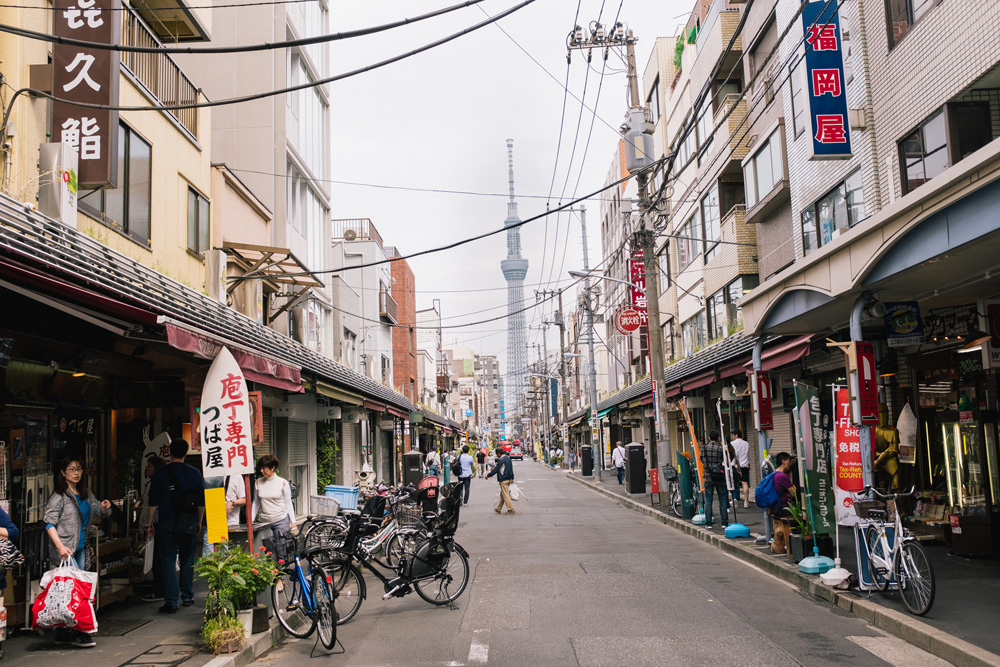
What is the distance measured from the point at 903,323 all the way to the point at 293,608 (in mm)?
8896

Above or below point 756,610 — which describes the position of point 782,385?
above

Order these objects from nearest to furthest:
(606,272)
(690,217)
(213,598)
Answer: (213,598) < (690,217) < (606,272)

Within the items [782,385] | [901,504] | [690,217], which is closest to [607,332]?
[690,217]

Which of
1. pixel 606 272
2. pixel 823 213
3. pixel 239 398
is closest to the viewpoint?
pixel 239 398

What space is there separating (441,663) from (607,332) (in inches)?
2240

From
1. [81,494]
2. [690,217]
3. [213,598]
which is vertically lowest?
[213,598]

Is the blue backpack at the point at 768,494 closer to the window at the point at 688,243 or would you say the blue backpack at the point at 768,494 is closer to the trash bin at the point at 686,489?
the trash bin at the point at 686,489

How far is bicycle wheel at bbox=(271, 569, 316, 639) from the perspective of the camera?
8875mm

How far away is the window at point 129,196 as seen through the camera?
523 inches

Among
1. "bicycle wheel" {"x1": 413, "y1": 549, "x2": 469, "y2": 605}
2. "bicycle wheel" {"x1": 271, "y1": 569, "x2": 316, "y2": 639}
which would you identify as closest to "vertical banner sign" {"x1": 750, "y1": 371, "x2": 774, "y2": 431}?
"bicycle wheel" {"x1": 413, "y1": 549, "x2": 469, "y2": 605}

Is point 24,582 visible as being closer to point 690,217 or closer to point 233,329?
point 233,329

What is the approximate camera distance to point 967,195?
8.34 metres

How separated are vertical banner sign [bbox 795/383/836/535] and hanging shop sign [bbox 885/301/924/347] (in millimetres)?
1674

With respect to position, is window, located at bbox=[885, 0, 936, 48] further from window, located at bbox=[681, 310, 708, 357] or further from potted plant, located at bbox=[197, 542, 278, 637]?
window, located at bbox=[681, 310, 708, 357]
